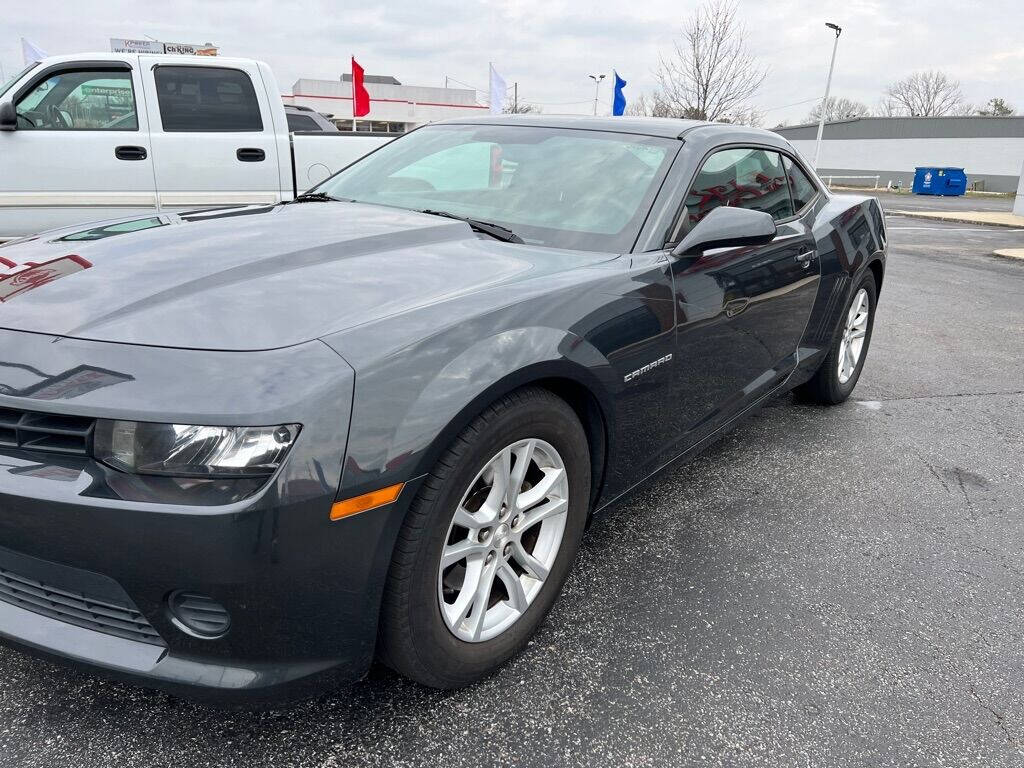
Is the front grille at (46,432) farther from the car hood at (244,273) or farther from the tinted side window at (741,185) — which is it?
the tinted side window at (741,185)

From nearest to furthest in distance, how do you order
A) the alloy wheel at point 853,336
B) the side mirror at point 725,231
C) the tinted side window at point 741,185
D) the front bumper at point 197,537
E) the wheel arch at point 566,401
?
the front bumper at point 197,537, the wheel arch at point 566,401, the side mirror at point 725,231, the tinted side window at point 741,185, the alloy wheel at point 853,336

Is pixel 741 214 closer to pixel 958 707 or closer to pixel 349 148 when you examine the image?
pixel 958 707

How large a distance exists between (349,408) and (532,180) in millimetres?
1603

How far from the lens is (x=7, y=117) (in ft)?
18.9

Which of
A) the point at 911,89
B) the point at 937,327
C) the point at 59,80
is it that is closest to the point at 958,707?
the point at 937,327

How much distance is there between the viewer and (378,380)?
1.59 metres

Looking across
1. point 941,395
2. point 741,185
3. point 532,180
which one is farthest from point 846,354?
point 532,180

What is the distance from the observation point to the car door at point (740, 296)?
8.56 feet

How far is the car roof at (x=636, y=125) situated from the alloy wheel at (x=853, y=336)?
4.64 ft

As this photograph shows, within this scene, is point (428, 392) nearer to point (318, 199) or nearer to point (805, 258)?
point (318, 199)

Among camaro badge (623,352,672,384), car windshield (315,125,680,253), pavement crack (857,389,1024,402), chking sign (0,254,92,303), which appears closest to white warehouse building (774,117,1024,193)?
pavement crack (857,389,1024,402)

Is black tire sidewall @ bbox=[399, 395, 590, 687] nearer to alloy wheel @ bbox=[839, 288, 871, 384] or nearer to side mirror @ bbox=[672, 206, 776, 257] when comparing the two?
side mirror @ bbox=[672, 206, 776, 257]

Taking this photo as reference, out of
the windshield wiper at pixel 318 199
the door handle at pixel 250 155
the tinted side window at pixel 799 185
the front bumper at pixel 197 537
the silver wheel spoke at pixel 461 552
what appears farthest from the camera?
the door handle at pixel 250 155

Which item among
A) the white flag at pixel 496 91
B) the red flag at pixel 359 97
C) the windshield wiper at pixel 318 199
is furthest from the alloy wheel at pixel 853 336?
the white flag at pixel 496 91
